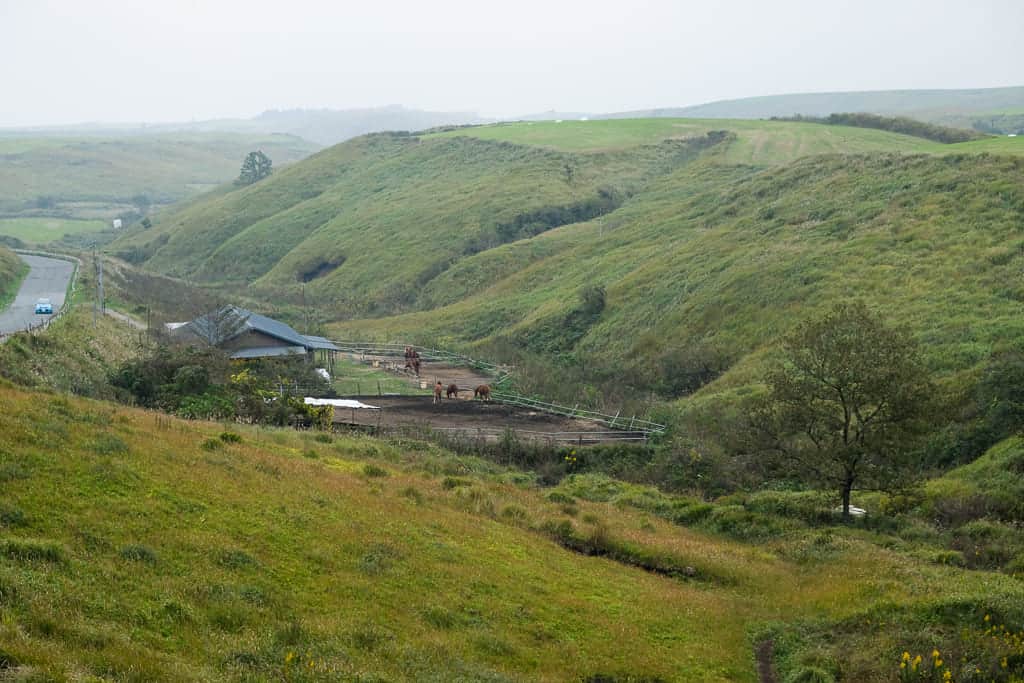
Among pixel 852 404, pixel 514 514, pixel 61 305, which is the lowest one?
pixel 61 305

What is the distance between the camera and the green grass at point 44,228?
12825cm

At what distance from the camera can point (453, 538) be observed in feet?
59.8

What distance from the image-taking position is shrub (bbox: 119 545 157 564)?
42.1 feet

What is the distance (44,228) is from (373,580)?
5625 inches

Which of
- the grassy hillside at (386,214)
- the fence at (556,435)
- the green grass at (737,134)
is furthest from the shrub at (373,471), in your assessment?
the green grass at (737,134)

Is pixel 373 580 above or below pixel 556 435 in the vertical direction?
above

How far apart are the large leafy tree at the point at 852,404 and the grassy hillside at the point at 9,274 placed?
153 ft

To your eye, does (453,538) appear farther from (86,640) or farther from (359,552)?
(86,640)

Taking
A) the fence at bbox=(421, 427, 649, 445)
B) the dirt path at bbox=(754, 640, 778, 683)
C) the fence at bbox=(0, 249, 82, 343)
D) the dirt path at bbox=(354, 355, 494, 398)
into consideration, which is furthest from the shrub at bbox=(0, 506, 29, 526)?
the dirt path at bbox=(354, 355, 494, 398)

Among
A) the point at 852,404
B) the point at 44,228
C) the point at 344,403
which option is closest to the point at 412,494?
the point at 852,404

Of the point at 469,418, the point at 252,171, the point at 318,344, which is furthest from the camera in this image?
the point at 252,171

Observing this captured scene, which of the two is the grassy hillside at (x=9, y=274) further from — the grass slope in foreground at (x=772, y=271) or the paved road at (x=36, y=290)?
the grass slope in foreground at (x=772, y=271)

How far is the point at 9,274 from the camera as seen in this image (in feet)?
220

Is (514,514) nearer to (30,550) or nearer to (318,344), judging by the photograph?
(30,550)
